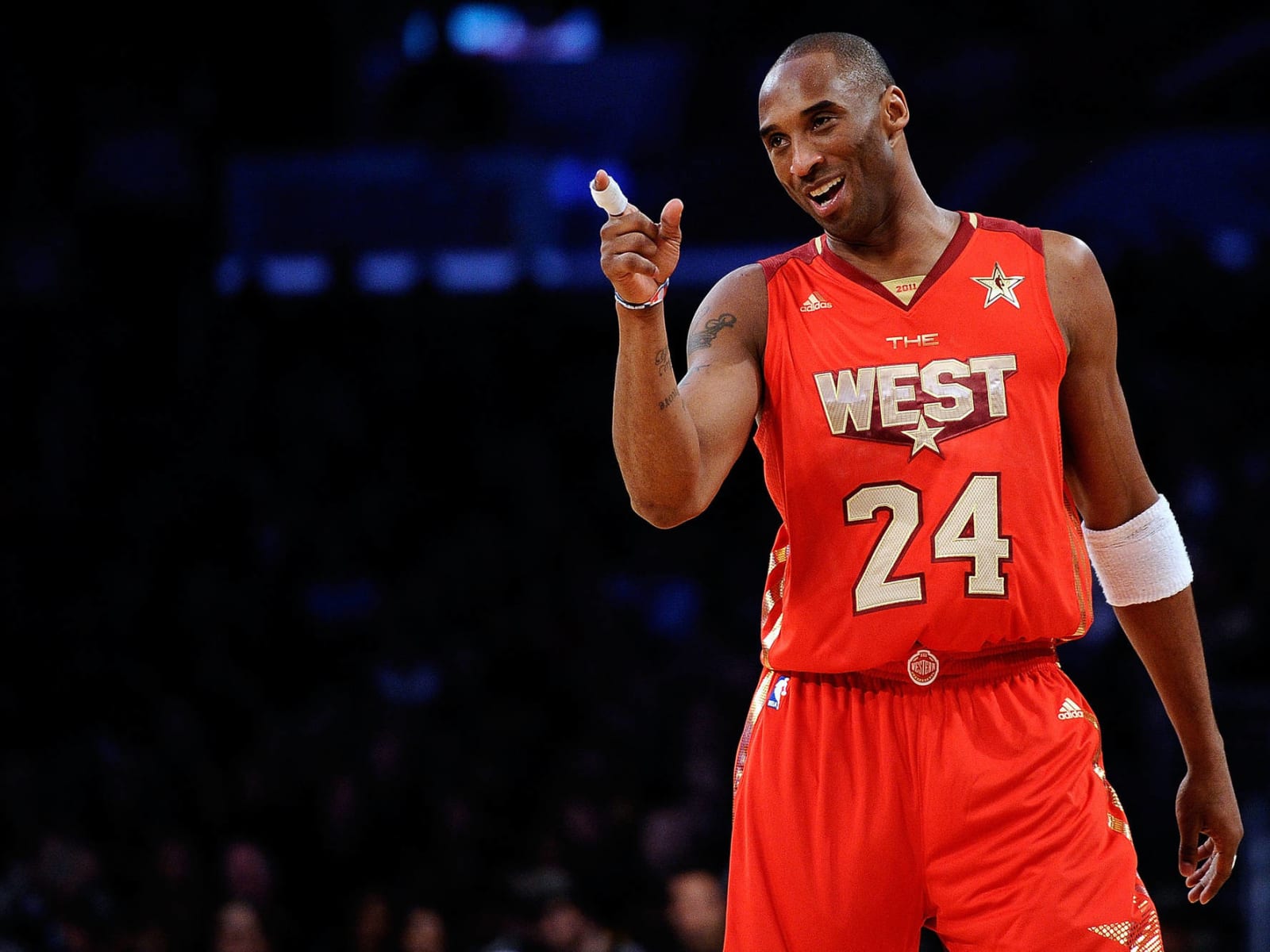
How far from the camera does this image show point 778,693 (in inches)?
106

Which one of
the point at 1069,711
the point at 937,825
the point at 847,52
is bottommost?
the point at 937,825

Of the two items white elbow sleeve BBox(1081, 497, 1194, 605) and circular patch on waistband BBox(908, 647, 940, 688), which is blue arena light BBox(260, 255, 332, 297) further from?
circular patch on waistband BBox(908, 647, 940, 688)

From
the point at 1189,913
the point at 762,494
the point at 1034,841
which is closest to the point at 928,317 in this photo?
the point at 1034,841

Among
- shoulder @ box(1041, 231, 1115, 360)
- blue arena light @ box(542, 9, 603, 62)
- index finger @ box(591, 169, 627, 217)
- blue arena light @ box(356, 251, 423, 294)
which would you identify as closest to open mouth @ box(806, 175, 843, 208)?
shoulder @ box(1041, 231, 1115, 360)

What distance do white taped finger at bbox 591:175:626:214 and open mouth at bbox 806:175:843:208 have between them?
Result: 0.51 metres

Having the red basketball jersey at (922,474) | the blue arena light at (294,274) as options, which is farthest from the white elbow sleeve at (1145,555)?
the blue arena light at (294,274)

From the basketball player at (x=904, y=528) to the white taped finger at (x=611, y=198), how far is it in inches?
0.7

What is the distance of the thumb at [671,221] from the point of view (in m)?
2.32

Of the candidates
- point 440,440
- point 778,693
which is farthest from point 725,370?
point 440,440

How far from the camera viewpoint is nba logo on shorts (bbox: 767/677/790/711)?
2.69 meters

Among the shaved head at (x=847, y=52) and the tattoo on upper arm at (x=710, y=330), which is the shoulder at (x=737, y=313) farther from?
the shaved head at (x=847, y=52)

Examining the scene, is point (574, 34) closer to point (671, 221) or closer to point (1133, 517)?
point (1133, 517)

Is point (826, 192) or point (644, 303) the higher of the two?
point (826, 192)

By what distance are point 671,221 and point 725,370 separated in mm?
387
